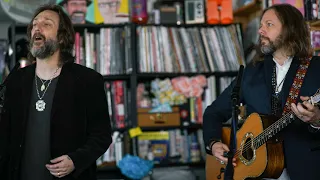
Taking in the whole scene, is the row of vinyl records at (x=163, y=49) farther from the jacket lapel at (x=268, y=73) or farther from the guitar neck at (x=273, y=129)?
the guitar neck at (x=273, y=129)

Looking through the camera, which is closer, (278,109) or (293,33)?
(278,109)

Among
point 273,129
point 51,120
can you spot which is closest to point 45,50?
point 51,120

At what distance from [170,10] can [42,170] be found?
1991 millimetres

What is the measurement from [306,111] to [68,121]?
95 cm

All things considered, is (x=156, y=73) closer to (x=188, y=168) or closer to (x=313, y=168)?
(x=188, y=168)

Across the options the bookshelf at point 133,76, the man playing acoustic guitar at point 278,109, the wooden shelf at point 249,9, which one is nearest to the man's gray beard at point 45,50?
the man playing acoustic guitar at point 278,109


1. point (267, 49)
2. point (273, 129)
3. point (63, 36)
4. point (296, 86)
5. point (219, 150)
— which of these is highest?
point (63, 36)

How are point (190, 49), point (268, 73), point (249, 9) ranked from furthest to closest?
1. point (249, 9)
2. point (190, 49)
3. point (268, 73)

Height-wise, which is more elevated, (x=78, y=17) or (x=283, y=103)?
(x=78, y=17)

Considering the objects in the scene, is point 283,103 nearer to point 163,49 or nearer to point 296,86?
point 296,86

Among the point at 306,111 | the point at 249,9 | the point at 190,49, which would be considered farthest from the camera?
the point at 249,9

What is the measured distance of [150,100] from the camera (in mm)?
3447

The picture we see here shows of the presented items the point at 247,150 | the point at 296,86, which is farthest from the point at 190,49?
the point at 296,86

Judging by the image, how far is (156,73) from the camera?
11.1ft
